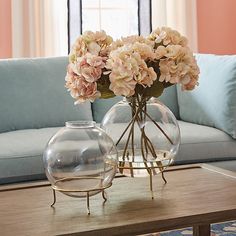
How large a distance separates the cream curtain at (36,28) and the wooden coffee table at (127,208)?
2.12 m

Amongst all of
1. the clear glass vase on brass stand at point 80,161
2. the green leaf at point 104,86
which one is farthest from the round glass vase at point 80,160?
the green leaf at point 104,86

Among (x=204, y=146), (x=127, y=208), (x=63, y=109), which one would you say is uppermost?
(x=63, y=109)

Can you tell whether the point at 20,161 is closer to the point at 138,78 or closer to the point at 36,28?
the point at 138,78

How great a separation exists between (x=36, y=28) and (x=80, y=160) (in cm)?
240

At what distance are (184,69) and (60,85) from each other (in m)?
Answer: 1.52

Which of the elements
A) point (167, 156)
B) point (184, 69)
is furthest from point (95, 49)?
point (167, 156)

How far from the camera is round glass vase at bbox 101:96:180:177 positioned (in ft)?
5.22

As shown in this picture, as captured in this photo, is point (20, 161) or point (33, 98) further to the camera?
point (33, 98)

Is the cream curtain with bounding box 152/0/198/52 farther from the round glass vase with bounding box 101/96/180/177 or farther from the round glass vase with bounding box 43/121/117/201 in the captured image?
the round glass vase with bounding box 43/121/117/201

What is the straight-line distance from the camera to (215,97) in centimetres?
279

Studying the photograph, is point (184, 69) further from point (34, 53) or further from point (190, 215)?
point (34, 53)

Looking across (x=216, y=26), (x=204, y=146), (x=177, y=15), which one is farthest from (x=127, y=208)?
(x=216, y=26)

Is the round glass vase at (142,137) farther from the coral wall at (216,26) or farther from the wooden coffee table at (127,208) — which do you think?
the coral wall at (216,26)

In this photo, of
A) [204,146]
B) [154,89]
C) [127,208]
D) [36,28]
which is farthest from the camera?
[36,28]
